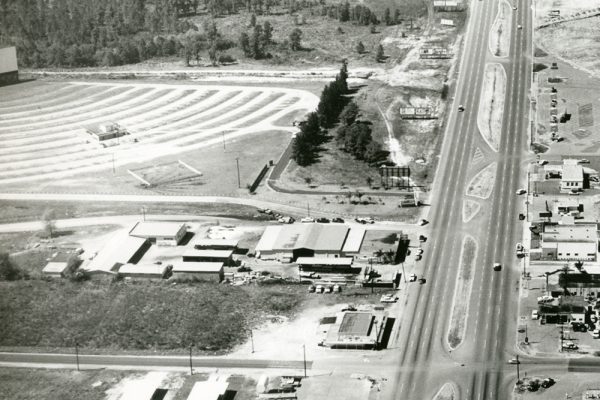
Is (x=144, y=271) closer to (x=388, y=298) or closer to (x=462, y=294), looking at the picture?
(x=388, y=298)

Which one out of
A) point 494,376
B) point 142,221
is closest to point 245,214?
point 142,221

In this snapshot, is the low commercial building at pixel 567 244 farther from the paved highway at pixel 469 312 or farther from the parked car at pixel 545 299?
the parked car at pixel 545 299

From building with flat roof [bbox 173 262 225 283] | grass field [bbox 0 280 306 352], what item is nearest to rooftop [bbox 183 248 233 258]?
building with flat roof [bbox 173 262 225 283]

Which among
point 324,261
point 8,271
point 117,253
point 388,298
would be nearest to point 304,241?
point 324,261

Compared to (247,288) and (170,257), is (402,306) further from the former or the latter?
(170,257)

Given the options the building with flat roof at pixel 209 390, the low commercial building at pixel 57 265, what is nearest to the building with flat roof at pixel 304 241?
the low commercial building at pixel 57 265

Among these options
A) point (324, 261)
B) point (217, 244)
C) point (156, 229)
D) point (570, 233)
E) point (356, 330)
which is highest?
point (570, 233)
